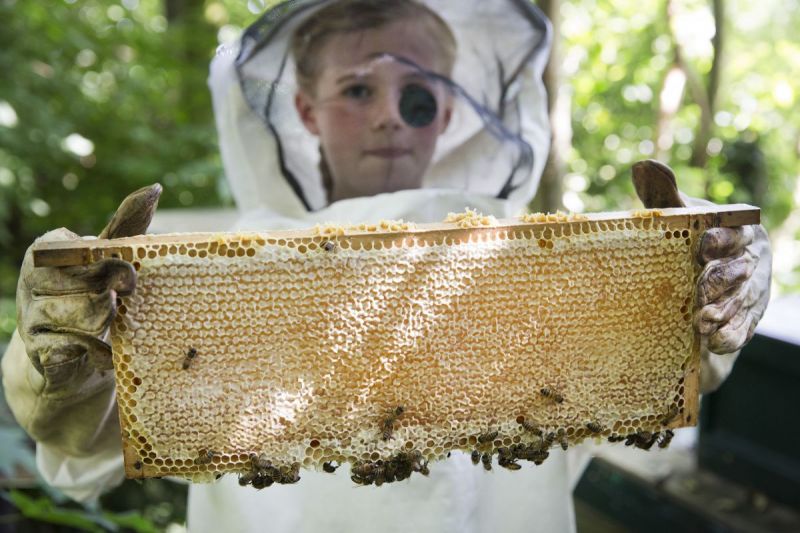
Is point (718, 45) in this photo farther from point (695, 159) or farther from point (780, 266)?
point (780, 266)

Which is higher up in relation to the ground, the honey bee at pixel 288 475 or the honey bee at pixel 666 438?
the honey bee at pixel 666 438

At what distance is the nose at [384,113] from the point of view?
1.85 meters

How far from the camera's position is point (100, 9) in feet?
18.4

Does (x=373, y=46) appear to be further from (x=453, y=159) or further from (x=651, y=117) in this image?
(x=651, y=117)

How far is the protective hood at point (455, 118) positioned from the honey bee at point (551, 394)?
2.49 ft

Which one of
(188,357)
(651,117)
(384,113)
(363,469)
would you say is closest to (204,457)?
(188,357)

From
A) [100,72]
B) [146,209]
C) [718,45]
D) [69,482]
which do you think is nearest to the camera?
[146,209]

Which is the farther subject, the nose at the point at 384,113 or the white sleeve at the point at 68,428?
the nose at the point at 384,113

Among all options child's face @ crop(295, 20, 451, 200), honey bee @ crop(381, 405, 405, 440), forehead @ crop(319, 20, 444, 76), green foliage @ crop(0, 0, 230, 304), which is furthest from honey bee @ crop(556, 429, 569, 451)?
green foliage @ crop(0, 0, 230, 304)

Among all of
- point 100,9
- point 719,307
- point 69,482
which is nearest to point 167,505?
point 69,482

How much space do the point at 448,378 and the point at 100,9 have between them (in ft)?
19.6

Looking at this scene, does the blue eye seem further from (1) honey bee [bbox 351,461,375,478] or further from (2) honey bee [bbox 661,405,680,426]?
(2) honey bee [bbox 661,405,680,426]

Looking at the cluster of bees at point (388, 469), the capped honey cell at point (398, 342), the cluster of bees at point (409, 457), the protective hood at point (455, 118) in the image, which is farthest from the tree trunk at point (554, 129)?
the cluster of bees at point (388, 469)

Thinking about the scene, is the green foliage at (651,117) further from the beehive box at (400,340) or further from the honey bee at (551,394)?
the honey bee at (551,394)
